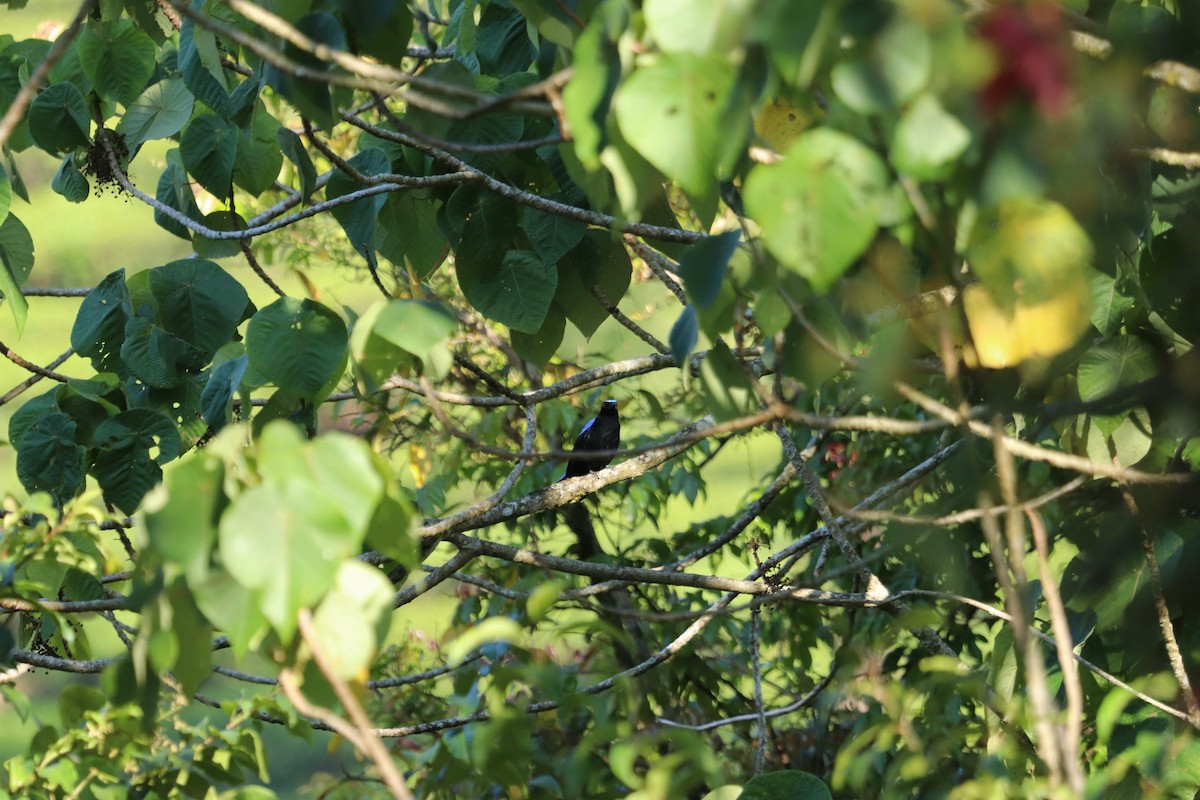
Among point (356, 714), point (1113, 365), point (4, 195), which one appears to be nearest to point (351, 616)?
point (356, 714)

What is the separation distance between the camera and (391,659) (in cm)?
426

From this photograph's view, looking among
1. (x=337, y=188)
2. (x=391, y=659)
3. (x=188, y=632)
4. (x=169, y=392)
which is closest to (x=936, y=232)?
(x=188, y=632)

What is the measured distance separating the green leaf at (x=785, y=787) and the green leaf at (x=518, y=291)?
3.00ft

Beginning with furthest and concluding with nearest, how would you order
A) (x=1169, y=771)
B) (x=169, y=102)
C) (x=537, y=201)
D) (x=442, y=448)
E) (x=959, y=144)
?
1. (x=442, y=448)
2. (x=169, y=102)
3. (x=537, y=201)
4. (x=1169, y=771)
5. (x=959, y=144)

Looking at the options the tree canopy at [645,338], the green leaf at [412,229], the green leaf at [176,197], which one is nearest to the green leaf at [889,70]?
the tree canopy at [645,338]

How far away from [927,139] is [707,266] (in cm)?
24

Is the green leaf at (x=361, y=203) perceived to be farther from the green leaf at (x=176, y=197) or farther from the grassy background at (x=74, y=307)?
the grassy background at (x=74, y=307)

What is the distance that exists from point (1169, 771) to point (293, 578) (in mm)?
1233

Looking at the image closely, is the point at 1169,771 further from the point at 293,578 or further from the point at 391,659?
the point at 391,659

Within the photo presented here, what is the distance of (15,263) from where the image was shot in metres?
2.10

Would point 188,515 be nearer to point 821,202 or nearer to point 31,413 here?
point 821,202

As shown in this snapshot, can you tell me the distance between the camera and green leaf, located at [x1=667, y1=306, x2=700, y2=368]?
3.36ft

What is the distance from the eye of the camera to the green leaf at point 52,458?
1897 millimetres

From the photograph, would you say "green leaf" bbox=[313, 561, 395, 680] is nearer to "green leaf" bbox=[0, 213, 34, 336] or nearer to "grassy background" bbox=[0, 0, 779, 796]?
"green leaf" bbox=[0, 213, 34, 336]
